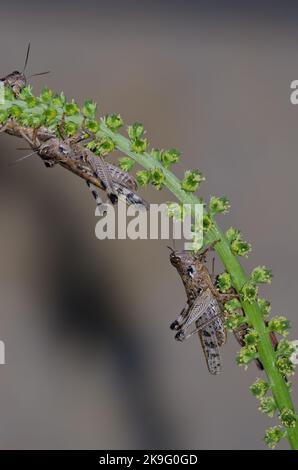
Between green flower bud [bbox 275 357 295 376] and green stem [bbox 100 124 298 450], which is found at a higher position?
green stem [bbox 100 124 298 450]

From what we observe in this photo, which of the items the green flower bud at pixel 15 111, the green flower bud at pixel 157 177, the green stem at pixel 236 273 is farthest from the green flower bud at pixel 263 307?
the green flower bud at pixel 15 111

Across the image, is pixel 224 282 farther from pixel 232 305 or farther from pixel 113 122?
pixel 113 122

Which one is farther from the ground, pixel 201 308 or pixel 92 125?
pixel 92 125

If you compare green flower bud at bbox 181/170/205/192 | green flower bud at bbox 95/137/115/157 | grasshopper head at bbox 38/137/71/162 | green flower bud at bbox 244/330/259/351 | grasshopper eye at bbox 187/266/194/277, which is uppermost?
grasshopper head at bbox 38/137/71/162

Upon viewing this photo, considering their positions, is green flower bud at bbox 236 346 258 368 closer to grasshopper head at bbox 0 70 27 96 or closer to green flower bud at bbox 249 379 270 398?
green flower bud at bbox 249 379 270 398

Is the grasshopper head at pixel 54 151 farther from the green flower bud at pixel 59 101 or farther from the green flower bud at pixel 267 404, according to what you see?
A: the green flower bud at pixel 267 404

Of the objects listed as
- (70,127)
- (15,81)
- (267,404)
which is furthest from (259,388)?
(15,81)

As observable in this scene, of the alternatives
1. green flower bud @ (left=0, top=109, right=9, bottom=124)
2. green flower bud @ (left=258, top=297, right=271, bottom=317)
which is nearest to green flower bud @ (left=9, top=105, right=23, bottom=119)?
green flower bud @ (left=0, top=109, right=9, bottom=124)

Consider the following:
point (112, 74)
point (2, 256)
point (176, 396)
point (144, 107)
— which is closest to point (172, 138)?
point (144, 107)
